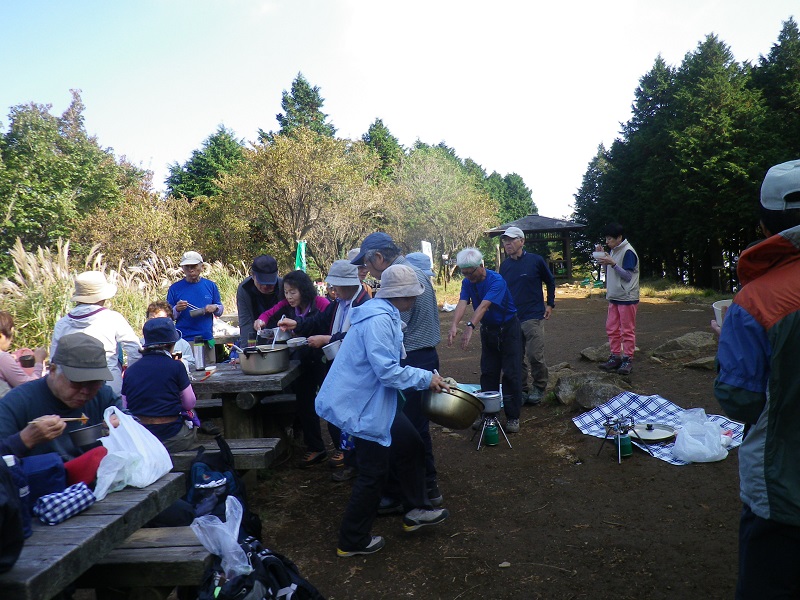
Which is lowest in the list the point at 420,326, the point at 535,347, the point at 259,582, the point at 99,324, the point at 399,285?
the point at 259,582

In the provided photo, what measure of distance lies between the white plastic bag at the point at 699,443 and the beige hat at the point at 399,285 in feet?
8.83

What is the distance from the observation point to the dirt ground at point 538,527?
329 centimetres

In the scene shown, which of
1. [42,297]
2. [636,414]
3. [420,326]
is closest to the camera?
[420,326]

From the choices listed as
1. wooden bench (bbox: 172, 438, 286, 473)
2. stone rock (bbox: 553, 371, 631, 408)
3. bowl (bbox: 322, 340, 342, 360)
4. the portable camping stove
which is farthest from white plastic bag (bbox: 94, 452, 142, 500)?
stone rock (bbox: 553, 371, 631, 408)

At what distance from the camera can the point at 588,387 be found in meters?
6.18

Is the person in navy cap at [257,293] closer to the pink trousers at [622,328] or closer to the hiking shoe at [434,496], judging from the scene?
the hiking shoe at [434,496]

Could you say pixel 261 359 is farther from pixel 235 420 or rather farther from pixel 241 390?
pixel 235 420

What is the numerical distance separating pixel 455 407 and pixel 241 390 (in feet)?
5.89

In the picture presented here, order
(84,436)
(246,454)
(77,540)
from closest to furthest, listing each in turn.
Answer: (77,540) → (84,436) → (246,454)

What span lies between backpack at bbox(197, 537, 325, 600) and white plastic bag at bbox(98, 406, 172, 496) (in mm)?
499

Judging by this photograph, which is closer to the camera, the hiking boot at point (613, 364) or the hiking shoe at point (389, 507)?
the hiking shoe at point (389, 507)

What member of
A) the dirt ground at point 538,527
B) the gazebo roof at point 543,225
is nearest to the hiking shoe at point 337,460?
the dirt ground at point 538,527

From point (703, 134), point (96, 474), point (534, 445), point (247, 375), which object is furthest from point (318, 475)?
point (703, 134)

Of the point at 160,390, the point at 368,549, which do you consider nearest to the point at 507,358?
the point at 368,549
